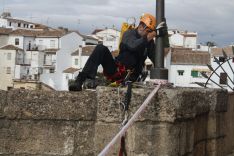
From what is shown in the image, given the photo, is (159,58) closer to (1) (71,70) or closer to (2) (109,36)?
(1) (71,70)

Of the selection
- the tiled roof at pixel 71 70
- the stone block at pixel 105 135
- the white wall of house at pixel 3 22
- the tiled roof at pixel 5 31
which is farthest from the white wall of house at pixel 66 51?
the stone block at pixel 105 135

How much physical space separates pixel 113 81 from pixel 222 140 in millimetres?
2064

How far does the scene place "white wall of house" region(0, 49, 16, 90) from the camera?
9631cm

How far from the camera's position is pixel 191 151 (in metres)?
6.31

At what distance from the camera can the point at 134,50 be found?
689 centimetres

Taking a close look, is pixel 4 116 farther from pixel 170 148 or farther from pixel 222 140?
pixel 222 140

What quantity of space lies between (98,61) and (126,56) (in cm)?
46

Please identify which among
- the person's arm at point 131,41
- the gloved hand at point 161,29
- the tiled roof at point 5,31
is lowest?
the person's arm at point 131,41

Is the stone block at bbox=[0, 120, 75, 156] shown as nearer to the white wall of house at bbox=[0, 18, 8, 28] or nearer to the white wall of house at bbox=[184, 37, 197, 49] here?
the white wall of house at bbox=[184, 37, 197, 49]

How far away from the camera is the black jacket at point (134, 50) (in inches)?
268

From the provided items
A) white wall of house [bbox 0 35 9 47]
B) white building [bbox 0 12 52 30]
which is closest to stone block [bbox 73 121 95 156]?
white wall of house [bbox 0 35 9 47]

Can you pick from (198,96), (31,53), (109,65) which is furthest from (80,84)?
(31,53)

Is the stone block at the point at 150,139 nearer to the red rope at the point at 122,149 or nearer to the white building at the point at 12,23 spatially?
the red rope at the point at 122,149

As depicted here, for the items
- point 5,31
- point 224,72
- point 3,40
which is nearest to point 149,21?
point 224,72
